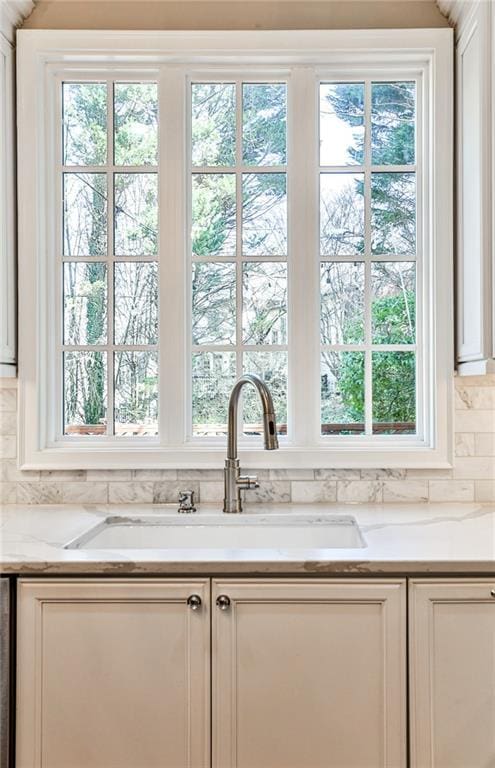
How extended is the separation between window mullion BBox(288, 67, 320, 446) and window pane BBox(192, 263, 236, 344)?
228mm

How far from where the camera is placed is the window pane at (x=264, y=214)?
2.00m

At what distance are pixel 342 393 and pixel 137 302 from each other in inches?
33.3

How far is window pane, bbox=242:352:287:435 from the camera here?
2006mm

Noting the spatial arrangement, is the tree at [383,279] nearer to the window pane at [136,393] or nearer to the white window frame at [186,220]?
the white window frame at [186,220]

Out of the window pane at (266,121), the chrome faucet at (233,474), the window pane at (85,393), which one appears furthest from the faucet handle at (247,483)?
the window pane at (266,121)

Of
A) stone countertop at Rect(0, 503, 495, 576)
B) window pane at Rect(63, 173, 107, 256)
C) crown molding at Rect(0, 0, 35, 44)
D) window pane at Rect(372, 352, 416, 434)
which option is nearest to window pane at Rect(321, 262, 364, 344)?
window pane at Rect(372, 352, 416, 434)

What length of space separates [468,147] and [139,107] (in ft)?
3.92

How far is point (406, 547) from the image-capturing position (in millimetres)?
1371

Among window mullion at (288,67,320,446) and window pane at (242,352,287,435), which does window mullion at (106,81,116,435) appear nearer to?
window pane at (242,352,287,435)

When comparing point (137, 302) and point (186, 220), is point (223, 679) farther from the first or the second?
point (186, 220)

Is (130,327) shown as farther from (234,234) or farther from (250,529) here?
(250,529)

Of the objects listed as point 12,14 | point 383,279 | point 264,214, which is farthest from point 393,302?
point 12,14

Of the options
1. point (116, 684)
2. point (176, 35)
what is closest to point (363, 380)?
point (116, 684)

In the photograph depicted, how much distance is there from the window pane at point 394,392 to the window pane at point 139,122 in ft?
3.79
